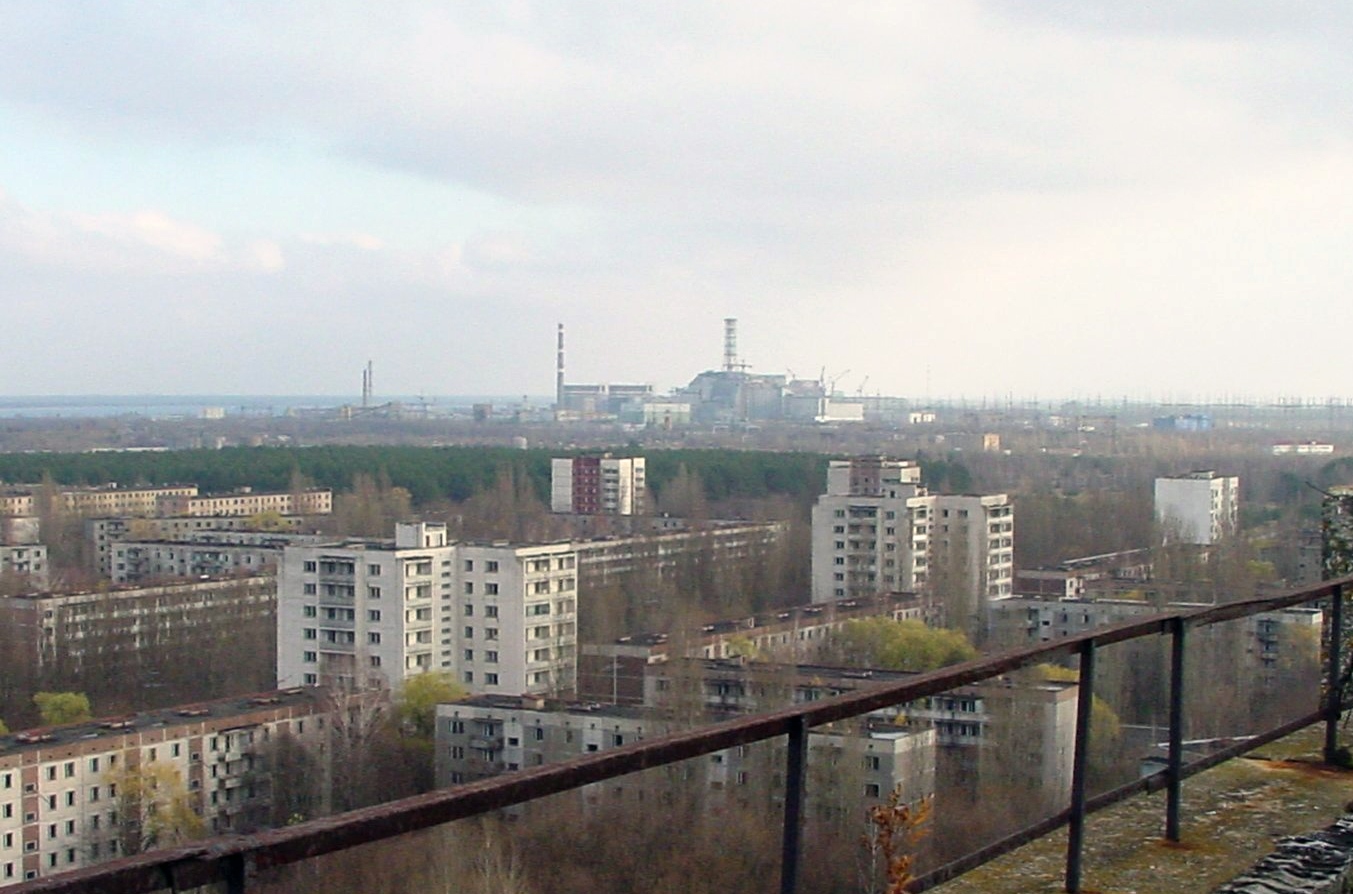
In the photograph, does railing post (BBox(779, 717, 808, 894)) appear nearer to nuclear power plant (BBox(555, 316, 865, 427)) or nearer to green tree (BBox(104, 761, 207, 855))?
green tree (BBox(104, 761, 207, 855))

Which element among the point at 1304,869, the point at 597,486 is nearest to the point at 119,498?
the point at 597,486

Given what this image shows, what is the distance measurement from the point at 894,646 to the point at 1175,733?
13.0 meters

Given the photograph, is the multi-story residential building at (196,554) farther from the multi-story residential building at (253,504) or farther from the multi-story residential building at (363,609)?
the multi-story residential building at (363,609)

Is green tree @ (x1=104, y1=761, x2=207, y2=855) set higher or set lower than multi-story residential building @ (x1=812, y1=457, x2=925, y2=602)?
lower

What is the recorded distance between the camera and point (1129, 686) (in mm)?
9078

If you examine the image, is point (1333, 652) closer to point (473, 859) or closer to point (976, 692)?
point (473, 859)

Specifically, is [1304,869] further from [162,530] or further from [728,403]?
[728,403]

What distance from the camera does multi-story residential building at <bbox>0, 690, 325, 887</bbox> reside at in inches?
393

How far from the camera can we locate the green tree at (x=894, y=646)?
14.9 metres

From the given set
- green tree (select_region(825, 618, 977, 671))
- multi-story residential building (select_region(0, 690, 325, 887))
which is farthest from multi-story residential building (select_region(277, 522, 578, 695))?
multi-story residential building (select_region(0, 690, 325, 887))

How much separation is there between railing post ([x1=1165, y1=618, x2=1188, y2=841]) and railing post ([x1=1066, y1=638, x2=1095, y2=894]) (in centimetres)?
18

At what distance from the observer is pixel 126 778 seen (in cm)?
1045

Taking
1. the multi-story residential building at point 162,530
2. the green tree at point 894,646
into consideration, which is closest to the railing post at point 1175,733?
the green tree at point 894,646

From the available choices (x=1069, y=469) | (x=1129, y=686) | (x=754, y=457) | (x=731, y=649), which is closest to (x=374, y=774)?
(x=731, y=649)
